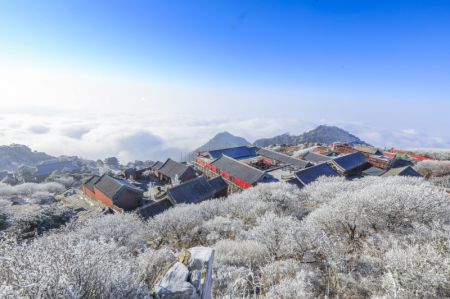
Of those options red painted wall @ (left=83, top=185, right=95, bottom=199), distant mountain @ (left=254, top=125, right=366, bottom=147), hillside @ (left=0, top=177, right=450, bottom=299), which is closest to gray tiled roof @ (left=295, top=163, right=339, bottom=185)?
hillside @ (left=0, top=177, right=450, bottom=299)

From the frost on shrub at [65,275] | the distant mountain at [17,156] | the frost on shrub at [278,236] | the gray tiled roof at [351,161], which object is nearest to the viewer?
the frost on shrub at [65,275]

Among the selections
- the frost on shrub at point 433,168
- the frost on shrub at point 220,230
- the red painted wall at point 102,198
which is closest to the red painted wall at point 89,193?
the red painted wall at point 102,198

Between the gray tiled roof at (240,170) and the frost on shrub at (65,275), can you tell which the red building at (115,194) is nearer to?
the gray tiled roof at (240,170)

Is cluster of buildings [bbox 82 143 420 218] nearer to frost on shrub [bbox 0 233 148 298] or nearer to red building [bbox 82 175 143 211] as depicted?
red building [bbox 82 175 143 211]

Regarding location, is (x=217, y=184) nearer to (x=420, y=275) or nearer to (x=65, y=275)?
(x=420, y=275)

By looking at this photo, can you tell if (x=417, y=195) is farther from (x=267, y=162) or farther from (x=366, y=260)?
(x=267, y=162)

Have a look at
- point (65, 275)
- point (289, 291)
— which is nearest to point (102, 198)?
point (65, 275)
